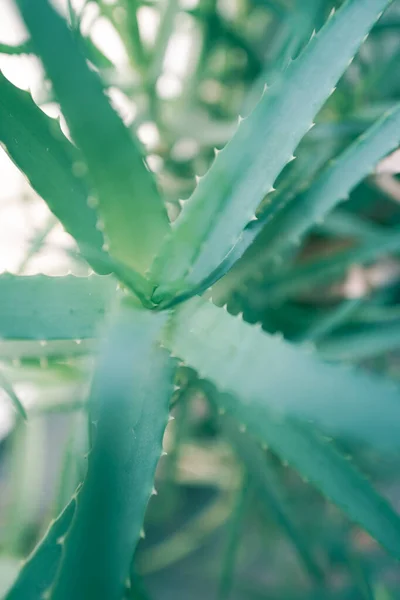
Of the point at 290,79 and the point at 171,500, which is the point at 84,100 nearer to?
the point at 290,79

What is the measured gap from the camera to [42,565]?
9.5 inches

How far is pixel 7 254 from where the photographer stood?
37 cm

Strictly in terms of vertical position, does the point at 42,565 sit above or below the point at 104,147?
below

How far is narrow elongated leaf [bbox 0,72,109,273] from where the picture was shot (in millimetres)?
218

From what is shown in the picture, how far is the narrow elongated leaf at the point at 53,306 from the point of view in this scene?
21cm

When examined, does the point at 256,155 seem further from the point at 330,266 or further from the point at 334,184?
the point at 330,266

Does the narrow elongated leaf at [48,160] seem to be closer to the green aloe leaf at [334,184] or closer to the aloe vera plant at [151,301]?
the aloe vera plant at [151,301]

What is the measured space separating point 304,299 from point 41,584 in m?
0.37

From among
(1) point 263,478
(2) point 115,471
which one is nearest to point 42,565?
(2) point 115,471

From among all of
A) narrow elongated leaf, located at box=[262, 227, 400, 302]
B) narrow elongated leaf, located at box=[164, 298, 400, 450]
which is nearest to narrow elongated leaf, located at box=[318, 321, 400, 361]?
narrow elongated leaf, located at box=[262, 227, 400, 302]

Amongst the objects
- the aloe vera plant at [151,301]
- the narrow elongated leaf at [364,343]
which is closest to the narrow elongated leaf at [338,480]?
the aloe vera plant at [151,301]

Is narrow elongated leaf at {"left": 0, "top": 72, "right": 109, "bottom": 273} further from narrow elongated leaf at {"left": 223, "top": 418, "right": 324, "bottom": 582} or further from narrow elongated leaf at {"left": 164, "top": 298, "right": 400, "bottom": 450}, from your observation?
narrow elongated leaf at {"left": 223, "top": 418, "right": 324, "bottom": 582}

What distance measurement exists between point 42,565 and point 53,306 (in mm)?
120

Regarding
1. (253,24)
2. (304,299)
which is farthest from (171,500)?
(253,24)
